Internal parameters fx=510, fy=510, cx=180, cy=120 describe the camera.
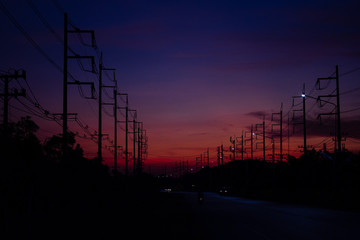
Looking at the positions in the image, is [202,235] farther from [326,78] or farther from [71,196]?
[326,78]

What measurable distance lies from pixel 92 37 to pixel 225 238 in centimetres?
1872

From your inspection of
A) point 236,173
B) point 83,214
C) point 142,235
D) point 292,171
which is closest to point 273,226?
point 142,235

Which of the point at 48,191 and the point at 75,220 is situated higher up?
the point at 48,191

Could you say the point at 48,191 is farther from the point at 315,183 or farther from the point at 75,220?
the point at 315,183

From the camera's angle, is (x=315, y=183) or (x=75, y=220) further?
(x=315, y=183)

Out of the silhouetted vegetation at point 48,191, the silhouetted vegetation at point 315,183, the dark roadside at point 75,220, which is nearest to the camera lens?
the dark roadside at point 75,220

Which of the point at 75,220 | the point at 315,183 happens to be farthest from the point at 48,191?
the point at 315,183

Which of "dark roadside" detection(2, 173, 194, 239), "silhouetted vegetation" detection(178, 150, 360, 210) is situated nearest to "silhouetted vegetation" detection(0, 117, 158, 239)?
"dark roadside" detection(2, 173, 194, 239)

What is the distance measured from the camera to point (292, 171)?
3408 inches

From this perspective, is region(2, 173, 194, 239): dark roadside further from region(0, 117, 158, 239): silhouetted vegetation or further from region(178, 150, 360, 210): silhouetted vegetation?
region(178, 150, 360, 210): silhouetted vegetation

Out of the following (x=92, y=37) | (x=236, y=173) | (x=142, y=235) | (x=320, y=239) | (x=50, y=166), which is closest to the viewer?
(x=320, y=239)

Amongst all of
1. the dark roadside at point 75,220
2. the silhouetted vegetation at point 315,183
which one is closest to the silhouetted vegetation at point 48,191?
the dark roadside at point 75,220

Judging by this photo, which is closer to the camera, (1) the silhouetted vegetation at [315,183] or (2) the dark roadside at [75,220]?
(2) the dark roadside at [75,220]

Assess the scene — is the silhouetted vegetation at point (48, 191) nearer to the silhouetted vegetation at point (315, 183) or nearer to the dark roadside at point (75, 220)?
the dark roadside at point (75, 220)
